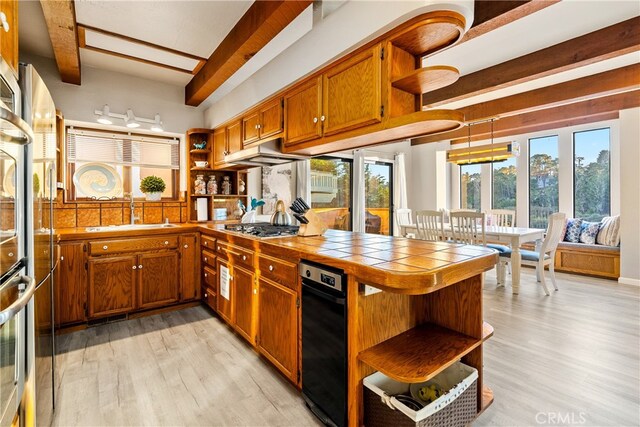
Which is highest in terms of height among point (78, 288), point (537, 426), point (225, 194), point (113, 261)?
point (225, 194)

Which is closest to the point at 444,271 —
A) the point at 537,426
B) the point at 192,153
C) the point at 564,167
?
the point at 537,426

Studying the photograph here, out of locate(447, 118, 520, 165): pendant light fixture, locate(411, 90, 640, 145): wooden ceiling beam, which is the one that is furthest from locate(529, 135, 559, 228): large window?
locate(447, 118, 520, 165): pendant light fixture

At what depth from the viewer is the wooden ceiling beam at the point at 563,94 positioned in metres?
3.47

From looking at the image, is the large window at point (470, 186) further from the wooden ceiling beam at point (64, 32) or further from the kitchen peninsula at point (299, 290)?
the wooden ceiling beam at point (64, 32)

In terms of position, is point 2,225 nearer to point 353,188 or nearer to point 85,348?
point 85,348

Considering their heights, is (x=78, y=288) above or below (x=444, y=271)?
below

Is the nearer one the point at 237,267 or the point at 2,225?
the point at 2,225

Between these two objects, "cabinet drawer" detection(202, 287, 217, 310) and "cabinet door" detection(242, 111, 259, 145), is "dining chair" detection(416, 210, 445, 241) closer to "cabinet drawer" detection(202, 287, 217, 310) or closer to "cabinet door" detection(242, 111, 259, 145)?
"cabinet door" detection(242, 111, 259, 145)

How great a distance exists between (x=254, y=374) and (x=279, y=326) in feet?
1.46

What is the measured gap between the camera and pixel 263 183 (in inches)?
168

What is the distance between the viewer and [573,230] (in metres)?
5.30

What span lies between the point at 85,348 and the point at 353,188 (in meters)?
4.16

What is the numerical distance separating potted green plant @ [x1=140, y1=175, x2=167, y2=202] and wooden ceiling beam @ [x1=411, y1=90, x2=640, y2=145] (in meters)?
5.06

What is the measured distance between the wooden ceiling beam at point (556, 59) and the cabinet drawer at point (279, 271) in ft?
10.6
